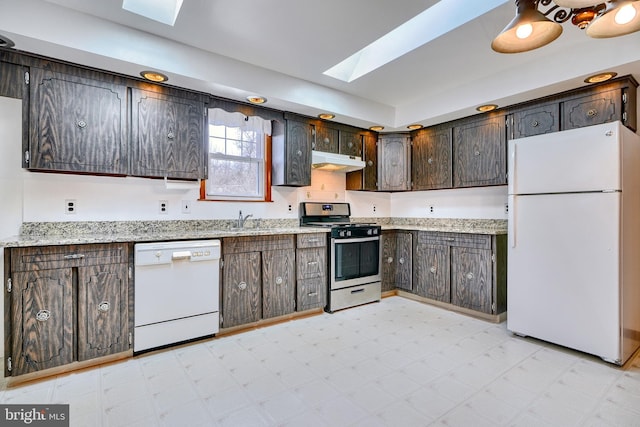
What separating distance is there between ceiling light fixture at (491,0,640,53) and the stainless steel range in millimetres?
2373

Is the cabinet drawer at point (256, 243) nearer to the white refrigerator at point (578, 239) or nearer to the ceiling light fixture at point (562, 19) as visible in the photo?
the white refrigerator at point (578, 239)

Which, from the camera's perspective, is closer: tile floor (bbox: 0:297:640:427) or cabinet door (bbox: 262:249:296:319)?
tile floor (bbox: 0:297:640:427)

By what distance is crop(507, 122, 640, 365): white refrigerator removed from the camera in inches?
91.3

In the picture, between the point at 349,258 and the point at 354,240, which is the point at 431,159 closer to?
the point at 354,240

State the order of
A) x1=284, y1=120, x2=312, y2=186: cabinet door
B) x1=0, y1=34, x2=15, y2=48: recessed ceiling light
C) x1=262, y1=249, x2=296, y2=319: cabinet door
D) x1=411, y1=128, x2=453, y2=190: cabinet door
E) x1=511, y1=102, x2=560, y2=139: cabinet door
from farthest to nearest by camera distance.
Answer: x1=411, y1=128, x2=453, y2=190: cabinet door → x1=284, y1=120, x2=312, y2=186: cabinet door → x1=262, y1=249, x2=296, y2=319: cabinet door → x1=511, y1=102, x2=560, y2=139: cabinet door → x1=0, y1=34, x2=15, y2=48: recessed ceiling light

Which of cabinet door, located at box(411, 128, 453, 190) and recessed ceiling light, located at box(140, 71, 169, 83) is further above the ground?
recessed ceiling light, located at box(140, 71, 169, 83)

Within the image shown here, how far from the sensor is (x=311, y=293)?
343 centimetres

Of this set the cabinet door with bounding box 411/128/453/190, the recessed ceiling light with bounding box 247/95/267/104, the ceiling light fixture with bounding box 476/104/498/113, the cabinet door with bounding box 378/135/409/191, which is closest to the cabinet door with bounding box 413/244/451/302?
the cabinet door with bounding box 411/128/453/190

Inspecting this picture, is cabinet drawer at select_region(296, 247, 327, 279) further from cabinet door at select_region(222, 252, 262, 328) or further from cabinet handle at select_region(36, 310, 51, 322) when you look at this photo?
cabinet handle at select_region(36, 310, 51, 322)

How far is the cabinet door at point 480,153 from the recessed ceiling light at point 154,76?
3205 mm

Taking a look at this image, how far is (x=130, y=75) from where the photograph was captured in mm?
2588

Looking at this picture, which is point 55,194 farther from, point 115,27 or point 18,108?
point 115,27

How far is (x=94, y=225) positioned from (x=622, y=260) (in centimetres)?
421

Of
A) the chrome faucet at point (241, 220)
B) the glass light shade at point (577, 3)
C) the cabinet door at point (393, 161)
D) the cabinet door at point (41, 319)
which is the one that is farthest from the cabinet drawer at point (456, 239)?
the cabinet door at point (41, 319)
